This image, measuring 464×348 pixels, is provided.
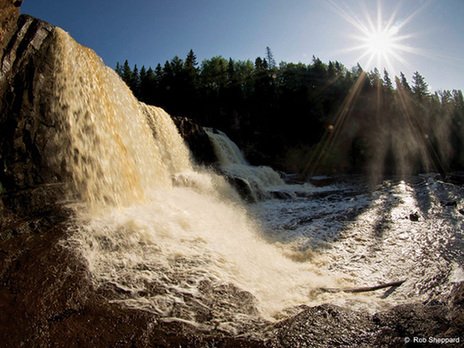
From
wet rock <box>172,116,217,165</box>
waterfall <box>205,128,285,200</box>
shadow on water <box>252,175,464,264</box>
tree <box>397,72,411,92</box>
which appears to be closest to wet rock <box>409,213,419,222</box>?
shadow on water <box>252,175,464,264</box>

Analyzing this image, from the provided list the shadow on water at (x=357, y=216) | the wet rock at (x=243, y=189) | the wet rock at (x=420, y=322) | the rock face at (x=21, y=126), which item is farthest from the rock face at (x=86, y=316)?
the wet rock at (x=243, y=189)

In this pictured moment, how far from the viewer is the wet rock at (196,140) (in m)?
19.3

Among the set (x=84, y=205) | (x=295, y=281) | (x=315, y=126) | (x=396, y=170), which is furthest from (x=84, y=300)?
(x=315, y=126)

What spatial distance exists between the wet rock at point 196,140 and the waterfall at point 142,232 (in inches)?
297

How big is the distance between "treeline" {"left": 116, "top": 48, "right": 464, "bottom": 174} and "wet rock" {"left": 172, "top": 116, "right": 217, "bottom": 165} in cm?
1062

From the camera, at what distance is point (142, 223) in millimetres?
6191

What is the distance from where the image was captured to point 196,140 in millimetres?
20234

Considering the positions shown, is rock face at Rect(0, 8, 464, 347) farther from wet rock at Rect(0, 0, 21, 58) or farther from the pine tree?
the pine tree

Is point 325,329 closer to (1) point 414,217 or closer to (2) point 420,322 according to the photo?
(2) point 420,322

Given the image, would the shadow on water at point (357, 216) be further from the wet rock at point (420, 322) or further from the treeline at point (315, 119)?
the treeline at point (315, 119)

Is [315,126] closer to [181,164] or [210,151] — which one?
[210,151]

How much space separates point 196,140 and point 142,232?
14.9 metres

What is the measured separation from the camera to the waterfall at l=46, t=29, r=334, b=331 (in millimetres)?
4168

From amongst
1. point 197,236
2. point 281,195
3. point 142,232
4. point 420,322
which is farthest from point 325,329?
point 281,195
